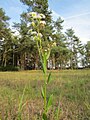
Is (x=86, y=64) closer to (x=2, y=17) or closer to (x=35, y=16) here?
(x=2, y=17)

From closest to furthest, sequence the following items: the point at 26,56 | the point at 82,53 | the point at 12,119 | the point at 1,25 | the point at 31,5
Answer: the point at 12,119
the point at 31,5
the point at 1,25
the point at 26,56
the point at 82,53

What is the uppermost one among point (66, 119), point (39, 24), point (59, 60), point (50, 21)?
point (50, 21)

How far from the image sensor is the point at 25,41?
47.2 meters

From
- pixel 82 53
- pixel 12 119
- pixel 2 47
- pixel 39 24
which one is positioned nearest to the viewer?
pixel 39 24

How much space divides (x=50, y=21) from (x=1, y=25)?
30.7 ft

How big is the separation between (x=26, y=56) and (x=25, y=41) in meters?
19.5

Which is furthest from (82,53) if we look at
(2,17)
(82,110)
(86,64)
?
(82,110)

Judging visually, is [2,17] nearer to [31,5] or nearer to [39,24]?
[31,5]

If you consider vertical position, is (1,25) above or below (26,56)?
above

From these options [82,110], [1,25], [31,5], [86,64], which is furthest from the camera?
[86,64]

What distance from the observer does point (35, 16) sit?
5.80 feet

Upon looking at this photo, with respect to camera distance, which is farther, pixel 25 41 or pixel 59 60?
pixel 59 60

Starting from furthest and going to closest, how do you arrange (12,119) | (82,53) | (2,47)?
(82,53)
(2,47)
(12,119)

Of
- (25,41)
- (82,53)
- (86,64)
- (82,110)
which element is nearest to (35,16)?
(82,110)
